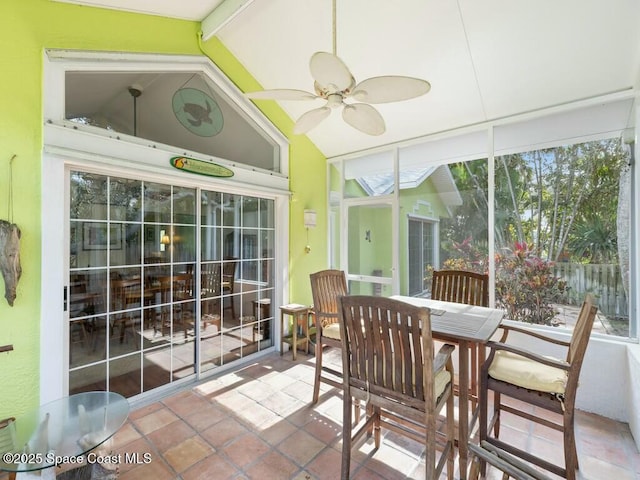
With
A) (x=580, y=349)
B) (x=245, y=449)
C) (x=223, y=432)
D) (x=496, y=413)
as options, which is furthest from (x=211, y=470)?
(x=580, y=349)

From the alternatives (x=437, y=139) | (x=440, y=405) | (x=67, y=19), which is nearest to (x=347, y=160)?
(x=437, y=139)

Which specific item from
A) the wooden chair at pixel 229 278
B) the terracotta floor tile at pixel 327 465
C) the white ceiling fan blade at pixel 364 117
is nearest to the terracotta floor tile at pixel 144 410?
the wooden chair at pixel 229 278

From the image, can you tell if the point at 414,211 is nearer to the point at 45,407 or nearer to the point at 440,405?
the point at 440,405

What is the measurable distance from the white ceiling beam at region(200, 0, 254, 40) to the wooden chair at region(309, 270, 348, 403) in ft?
8.24

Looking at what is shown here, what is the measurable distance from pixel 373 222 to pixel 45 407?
3.97 metres

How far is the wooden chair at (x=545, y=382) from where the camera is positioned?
171cm

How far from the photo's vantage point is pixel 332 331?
9.32 ft

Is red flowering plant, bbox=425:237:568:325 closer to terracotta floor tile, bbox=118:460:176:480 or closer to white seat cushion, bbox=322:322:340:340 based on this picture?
white seat cushion, bbox=322:322:340:340

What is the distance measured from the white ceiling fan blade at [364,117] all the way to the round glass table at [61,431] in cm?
253

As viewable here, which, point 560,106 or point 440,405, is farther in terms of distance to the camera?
point 560,106

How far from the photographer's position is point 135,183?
9.36 feet

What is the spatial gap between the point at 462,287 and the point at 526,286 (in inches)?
30.8

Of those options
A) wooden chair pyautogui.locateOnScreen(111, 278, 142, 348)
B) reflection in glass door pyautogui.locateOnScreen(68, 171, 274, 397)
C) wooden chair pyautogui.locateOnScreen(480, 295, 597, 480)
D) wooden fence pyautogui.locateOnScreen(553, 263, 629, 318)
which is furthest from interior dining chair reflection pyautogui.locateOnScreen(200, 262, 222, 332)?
wooden fence pyautogui.locateOnScreen(553, 263, 629, 318)

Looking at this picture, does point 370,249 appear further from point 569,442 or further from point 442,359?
point 569,442
